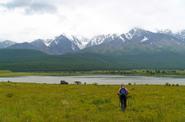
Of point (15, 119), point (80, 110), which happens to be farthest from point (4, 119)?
point (80, 110)

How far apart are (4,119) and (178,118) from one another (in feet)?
31.5

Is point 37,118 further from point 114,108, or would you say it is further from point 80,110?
point 114,108

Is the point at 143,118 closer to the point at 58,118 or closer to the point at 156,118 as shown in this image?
the point at 156,118

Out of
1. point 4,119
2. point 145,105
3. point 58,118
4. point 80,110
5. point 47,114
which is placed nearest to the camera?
point 4,119

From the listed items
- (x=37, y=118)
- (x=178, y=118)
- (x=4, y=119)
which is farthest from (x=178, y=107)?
(x=4, y=119)

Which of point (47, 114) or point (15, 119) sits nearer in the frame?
point (15, 119)

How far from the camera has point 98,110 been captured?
26.4 meters

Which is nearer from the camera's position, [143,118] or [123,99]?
[143,118]

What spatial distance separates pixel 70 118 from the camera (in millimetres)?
21812

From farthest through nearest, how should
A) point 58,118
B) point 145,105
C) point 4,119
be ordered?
point 145,105, point 58,118, point 4,119

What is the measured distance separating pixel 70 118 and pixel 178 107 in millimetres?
9473

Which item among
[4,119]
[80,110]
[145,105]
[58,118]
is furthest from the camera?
[145,105]

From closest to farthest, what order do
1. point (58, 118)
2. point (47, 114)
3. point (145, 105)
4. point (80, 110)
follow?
point (58, 118) < point (47, 114) < point (80, 110) < point (145, 105)

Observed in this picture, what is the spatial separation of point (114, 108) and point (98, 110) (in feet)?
6.47
